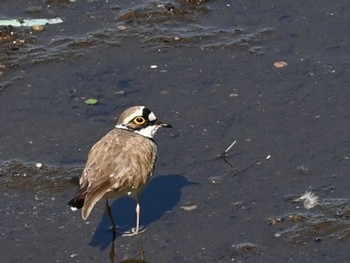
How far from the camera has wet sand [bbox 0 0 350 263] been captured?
895cm

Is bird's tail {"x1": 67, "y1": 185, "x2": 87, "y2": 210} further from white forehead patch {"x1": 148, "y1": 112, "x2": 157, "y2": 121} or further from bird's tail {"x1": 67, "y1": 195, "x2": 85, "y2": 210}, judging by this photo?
white forehead patch {"x1": 148, "y1": 112, "x2": 157, "y2": 121}

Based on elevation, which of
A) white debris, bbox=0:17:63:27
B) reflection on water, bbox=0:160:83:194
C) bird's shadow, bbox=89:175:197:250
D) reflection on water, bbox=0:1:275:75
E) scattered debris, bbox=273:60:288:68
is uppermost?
white debris, bbox=0:17:63:27

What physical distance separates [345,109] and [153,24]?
2.66 m

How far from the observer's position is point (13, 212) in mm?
9367

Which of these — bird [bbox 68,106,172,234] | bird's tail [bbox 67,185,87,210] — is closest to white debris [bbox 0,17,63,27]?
bird [bbox 68,106,172,234]

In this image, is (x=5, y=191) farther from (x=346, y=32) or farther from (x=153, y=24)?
(x=346, y=32)

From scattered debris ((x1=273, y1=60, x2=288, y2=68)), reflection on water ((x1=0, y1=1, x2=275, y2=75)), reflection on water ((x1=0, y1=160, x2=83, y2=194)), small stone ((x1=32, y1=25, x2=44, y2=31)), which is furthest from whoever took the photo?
small stone ((x1=32, y1=25, x2=44, y2=31))

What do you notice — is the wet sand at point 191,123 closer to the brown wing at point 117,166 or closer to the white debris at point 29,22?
the white debris at point 29,22

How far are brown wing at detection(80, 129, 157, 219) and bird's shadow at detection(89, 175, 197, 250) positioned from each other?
32 cm

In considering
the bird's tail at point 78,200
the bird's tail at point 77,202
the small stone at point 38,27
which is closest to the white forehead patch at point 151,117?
the bird's tail at point 78,200

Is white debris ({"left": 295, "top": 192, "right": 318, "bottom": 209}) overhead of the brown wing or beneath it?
beneath

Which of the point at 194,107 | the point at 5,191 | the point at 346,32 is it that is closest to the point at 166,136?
the point at 194,107

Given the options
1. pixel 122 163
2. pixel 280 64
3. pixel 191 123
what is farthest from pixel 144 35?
pixel 122 163

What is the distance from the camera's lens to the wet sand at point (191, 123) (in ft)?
29.4
